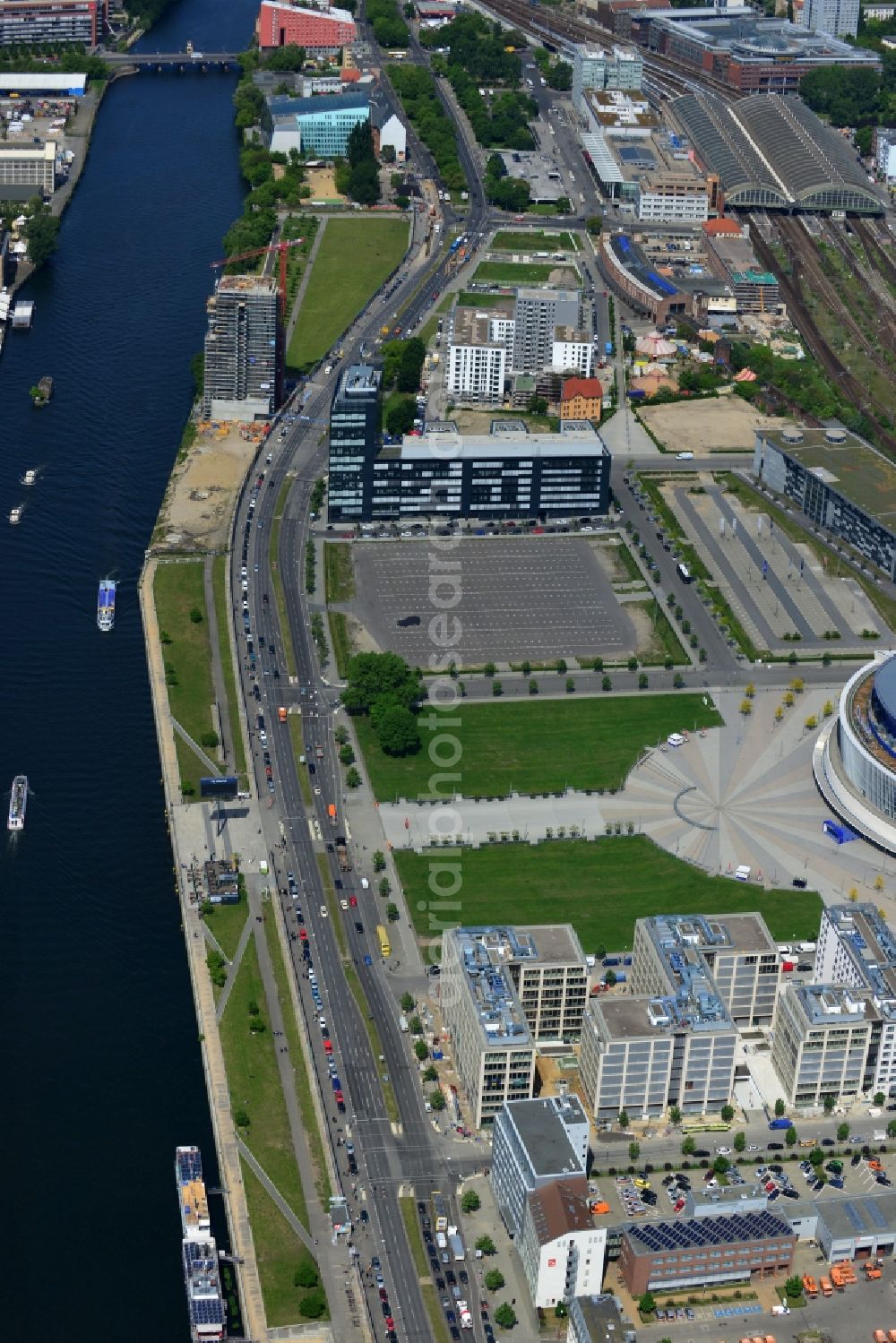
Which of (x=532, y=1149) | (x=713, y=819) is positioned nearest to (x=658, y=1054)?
(x=532, y=1149)

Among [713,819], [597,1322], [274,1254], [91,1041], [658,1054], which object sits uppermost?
[658,1054]

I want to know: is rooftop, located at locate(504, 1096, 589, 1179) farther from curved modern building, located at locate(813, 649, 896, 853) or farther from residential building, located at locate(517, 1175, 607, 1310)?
curved modern building, located at locate(813, 649, 896, 853)

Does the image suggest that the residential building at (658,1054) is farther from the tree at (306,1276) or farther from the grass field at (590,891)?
the tree at (306,1276)

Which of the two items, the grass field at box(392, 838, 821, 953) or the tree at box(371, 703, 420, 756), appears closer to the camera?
the grass field at box(392, 838, 821, 953)

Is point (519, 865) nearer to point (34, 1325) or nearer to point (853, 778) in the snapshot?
point (853, 778)

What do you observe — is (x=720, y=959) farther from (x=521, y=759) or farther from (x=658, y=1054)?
(x=521, y=759)

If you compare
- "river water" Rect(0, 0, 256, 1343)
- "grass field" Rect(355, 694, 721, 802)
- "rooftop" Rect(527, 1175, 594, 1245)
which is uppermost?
"rooftop" Rect(527, 1175, 594, 1245)

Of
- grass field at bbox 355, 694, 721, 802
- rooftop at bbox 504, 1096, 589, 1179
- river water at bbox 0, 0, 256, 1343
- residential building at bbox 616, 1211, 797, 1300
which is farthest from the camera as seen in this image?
grass field at bbox 355, 694, 721, 802

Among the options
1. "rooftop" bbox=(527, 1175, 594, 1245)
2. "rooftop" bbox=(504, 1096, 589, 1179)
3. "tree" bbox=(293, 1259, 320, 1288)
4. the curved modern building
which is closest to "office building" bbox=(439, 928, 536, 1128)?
"rooftop" bbox=(504, 1096, 589, 1179)
